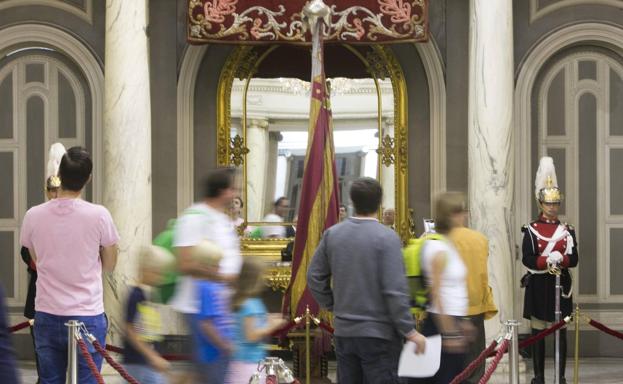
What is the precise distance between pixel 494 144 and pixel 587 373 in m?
2.40

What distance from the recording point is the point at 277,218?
13.4 meters

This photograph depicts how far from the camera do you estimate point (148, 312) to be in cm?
561

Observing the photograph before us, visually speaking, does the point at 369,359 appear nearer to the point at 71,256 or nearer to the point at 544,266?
the point at 71,256

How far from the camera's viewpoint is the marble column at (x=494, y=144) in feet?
38.7

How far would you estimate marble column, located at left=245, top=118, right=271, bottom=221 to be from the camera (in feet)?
44.5

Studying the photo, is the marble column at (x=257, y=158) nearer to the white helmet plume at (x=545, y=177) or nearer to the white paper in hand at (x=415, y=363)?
the white helmet plume at (x=545, y=177)

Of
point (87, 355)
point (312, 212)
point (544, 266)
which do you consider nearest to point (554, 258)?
point (544, 266)

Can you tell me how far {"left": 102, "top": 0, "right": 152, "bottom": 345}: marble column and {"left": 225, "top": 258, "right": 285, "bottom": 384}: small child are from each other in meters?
6.32

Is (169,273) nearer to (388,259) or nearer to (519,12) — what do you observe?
(388,259)

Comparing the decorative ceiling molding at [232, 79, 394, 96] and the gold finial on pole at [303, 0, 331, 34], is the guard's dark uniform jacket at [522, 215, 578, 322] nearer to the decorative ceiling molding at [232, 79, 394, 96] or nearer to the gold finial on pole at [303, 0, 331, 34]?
the gold finial on pole at [303, 0, 331, 34]

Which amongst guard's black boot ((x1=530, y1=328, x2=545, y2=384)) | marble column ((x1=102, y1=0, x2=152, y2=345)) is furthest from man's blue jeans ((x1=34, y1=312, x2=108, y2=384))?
guard's black boot ((x1=530, y1=328, x2=545, y2=384))

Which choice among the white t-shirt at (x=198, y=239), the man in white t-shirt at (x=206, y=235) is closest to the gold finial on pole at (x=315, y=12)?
the man in white t-shirt at (x=206, y=235)

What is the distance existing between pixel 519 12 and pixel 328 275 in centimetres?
689

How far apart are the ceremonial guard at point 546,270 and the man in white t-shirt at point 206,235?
227 inches
